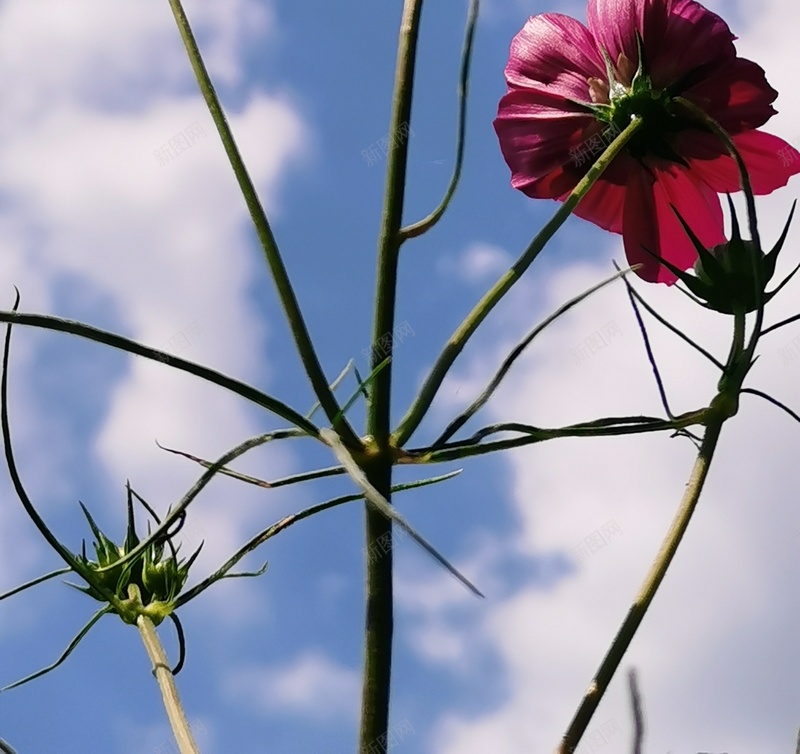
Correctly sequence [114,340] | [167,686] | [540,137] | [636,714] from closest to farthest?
[636,714] → [114,340] → [167,686] → [540,137]

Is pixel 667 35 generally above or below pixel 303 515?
above

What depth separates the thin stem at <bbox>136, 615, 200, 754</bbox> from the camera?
0.45 m

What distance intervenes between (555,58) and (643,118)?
0.07 m

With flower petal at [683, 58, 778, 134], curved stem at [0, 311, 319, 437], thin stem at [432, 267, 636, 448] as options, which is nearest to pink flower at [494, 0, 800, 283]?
flower petal at [683, 58, 778, 134]

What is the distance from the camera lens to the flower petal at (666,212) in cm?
59

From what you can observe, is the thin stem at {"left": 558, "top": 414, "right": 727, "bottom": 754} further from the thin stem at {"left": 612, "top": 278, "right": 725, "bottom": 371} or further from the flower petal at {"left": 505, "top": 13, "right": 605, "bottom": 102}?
the flower petal at {"left": 505, "top": 13, "right": 605, "bottom": 102}

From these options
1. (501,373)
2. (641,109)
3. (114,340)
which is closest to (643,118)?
(641,109)

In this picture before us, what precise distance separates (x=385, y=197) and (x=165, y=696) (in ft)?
0.82

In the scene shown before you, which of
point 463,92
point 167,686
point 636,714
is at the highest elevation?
point 463,92

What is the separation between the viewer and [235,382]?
1.22ft

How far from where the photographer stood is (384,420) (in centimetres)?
39

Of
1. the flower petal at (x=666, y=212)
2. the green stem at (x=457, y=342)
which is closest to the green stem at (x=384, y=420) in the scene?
the green stem at (x=457, y=342)

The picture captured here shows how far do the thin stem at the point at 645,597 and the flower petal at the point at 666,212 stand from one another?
0.65 ft

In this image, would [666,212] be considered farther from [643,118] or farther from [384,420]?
[384,420]
